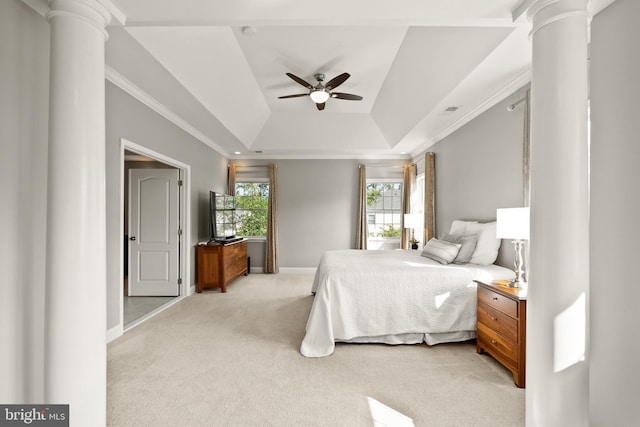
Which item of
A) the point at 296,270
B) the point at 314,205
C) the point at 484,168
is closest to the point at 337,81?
the point at 484,168

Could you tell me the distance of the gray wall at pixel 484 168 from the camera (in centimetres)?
320

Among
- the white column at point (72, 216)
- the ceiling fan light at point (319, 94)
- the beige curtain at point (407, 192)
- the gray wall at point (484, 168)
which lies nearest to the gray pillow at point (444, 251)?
the gray wall at point (484, 168)

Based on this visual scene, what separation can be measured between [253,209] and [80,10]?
5466mm

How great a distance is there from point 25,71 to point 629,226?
353cm

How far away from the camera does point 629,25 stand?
1.71 m

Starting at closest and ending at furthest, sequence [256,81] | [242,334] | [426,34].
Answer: [426,34]
[242,334]
[256,81]

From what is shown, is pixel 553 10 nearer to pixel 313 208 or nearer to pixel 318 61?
pixel 318 61

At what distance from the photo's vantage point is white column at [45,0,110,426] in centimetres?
158

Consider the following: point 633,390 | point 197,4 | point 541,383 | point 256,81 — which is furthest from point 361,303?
point 256,81

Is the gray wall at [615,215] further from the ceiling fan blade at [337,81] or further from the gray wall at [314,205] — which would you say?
the gray wall at [314,205]

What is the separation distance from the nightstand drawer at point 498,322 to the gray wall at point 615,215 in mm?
460

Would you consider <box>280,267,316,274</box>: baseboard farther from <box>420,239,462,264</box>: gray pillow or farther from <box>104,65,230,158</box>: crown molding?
<box>420,239,462,264</box>: gray pillow

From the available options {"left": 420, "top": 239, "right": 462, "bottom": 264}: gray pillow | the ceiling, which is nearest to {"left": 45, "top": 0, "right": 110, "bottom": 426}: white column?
the ceiling

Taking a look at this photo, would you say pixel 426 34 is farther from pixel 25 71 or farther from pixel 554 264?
pixel 25 71
